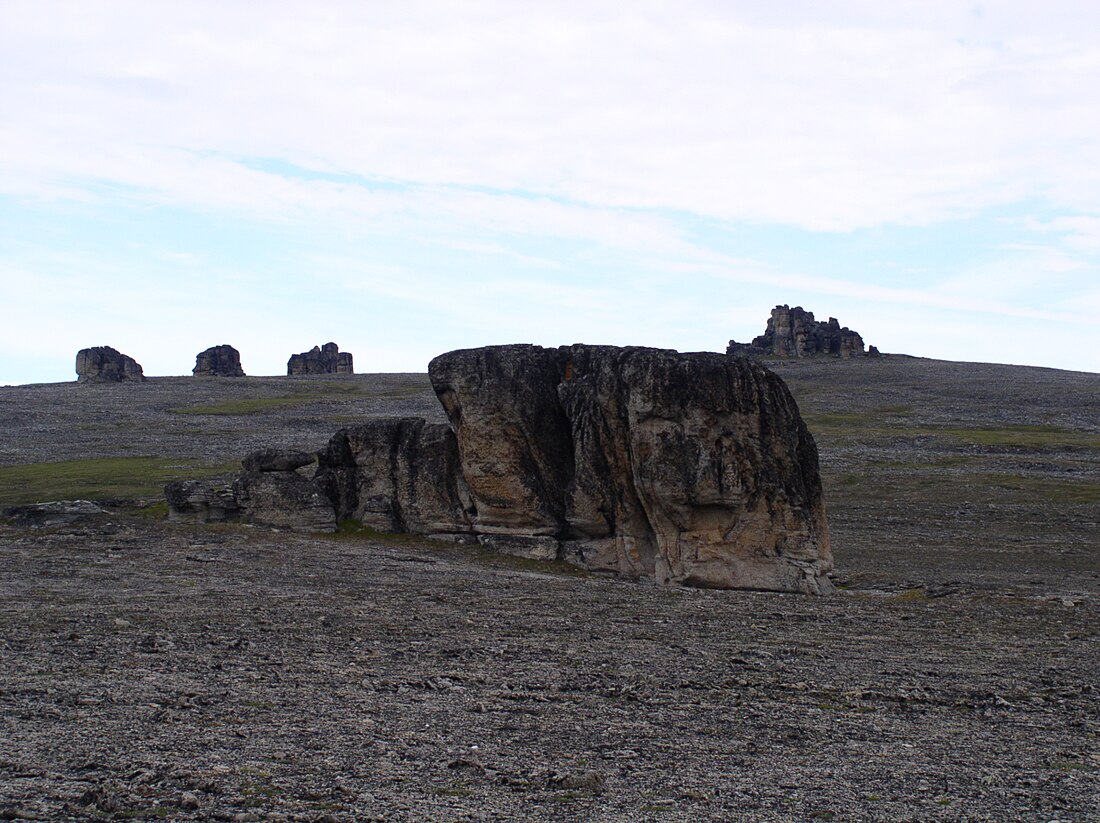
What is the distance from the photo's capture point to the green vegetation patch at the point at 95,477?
5219 centimetres

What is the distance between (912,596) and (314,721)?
20.2 meters

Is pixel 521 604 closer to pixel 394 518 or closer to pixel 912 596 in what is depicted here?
pixel 912 596

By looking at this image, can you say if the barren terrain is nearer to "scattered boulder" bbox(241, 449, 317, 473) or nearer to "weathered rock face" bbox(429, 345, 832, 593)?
"weathered rock face" bbox(429, 345, 832, 593)

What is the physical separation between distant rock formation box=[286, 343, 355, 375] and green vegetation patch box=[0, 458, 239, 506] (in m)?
90.6

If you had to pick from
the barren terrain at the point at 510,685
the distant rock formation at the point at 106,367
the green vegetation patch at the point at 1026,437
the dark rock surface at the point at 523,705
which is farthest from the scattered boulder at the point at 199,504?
the distant rock formation at the point at 106,367

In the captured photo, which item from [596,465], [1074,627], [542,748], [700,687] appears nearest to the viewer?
[542,748]

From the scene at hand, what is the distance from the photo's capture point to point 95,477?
60156mm

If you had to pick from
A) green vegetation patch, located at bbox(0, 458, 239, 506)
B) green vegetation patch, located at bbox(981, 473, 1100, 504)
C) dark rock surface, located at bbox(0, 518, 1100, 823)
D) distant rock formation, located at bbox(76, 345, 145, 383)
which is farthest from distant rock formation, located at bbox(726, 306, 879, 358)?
dark rock surface, located at bbox(0, 518, 1100, 823)

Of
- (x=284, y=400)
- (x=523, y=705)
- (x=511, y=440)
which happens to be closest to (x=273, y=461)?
(x=511, y=440)

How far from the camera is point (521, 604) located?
82.8 feet

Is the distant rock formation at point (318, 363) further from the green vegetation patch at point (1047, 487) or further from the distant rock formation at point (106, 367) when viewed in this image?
the green vegetation patch at point (1047, 487)

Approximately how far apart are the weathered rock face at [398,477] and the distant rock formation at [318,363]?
401ft

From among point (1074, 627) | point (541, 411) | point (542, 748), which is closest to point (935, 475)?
point (541, 411)

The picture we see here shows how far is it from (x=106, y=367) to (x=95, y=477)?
251ft
